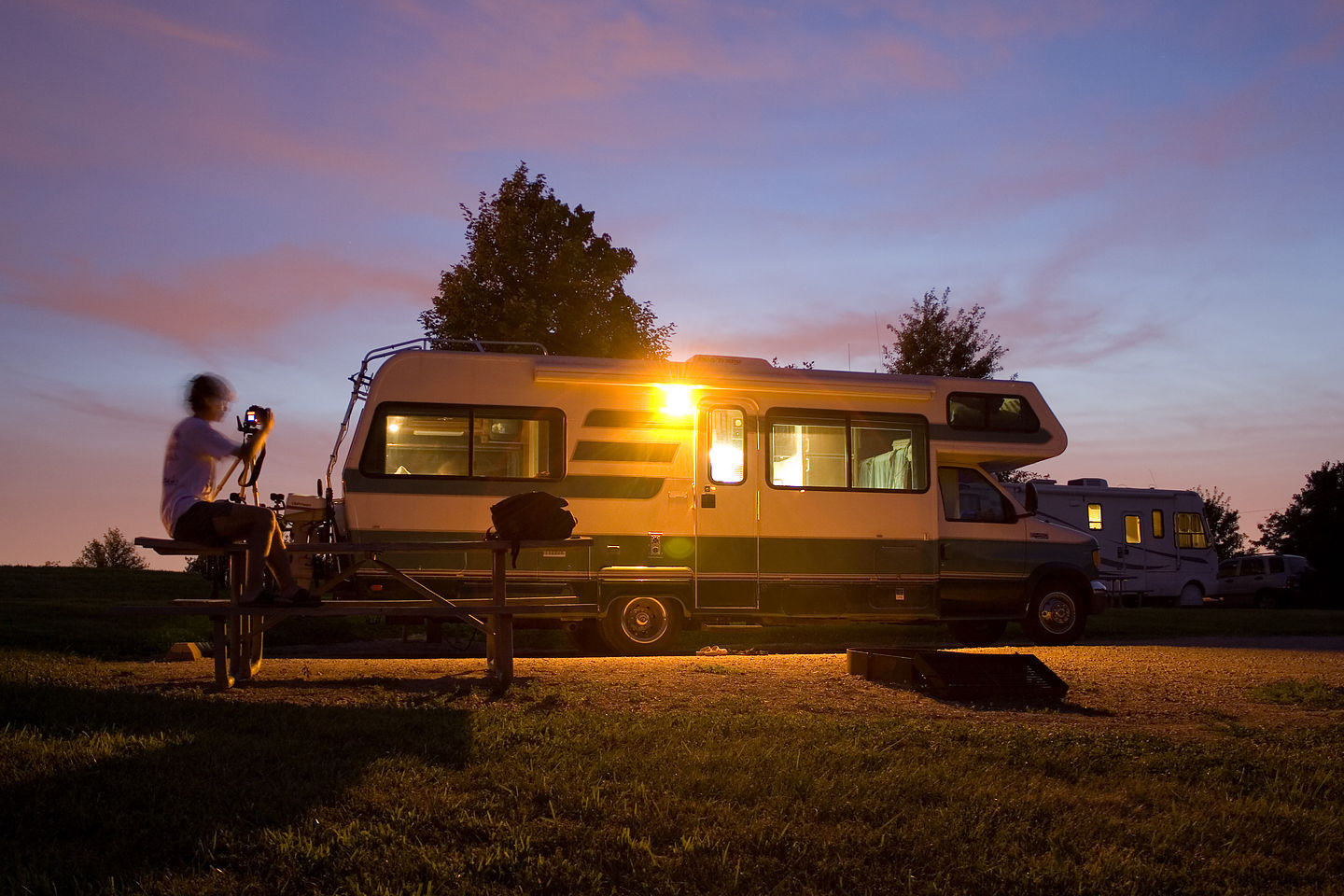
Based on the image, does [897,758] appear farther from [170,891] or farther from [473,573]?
[473,573]

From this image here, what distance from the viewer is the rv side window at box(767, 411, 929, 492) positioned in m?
13.3

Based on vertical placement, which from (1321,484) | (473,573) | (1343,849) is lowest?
(1343,849)

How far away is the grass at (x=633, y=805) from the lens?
4016mm

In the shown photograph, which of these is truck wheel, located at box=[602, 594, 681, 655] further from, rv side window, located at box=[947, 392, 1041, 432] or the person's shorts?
the person's shorts

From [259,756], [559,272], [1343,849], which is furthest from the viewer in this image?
[559,272]

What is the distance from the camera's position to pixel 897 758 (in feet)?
18.4

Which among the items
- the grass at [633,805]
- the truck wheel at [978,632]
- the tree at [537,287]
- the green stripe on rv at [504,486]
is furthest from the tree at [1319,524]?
the grass at [633,805]

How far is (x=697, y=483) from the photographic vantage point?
12.9 meters

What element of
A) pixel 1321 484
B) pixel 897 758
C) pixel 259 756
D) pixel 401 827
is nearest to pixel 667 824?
pixel 401 827

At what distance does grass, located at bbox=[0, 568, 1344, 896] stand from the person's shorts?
112 cm

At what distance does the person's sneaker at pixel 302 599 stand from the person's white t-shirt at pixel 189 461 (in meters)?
0.88

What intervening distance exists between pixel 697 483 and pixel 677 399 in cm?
95

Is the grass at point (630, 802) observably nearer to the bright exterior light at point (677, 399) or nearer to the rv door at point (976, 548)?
the bright exterior light at point (677, 399)

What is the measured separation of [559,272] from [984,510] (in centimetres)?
1466
